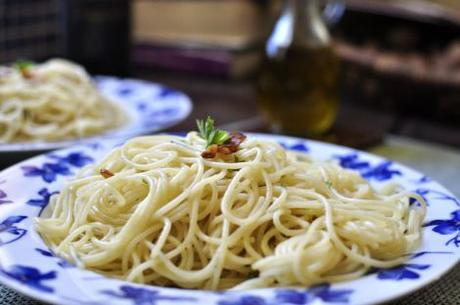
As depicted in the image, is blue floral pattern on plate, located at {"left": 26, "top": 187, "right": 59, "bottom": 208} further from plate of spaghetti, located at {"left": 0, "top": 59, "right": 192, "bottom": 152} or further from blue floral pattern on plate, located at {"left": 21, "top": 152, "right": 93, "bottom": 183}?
plate of spaghetti, located at {"left": 0, "top": 59, "right": 192, "bottom": 152}

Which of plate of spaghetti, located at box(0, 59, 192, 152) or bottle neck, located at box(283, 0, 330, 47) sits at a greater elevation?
bottle neck, located at box(283, 0, 330, 47)

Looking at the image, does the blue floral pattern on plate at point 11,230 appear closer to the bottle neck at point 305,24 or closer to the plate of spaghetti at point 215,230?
the plate of spaghetti at point 215,230

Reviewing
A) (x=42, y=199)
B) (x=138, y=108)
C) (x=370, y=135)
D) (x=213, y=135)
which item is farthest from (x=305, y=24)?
(x=42, y=199)

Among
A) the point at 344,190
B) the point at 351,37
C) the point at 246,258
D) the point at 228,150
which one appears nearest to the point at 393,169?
the point at 344,190

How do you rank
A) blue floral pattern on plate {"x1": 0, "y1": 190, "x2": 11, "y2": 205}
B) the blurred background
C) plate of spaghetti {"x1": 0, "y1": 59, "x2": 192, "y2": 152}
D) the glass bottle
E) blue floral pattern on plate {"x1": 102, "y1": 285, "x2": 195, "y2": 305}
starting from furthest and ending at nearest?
the blurred background, the glass bottle, plate of spaghetti {"x1": 0, "y1": 59, "x2": 192, "y2": 152}, blue floral pattern on plate {"x1": 0, "y1": 190, "x2": 11, "y2": 205}, blue floral pattern on plate {"x1": 102, "y1": 285, "x2": 195, "y2": 305}

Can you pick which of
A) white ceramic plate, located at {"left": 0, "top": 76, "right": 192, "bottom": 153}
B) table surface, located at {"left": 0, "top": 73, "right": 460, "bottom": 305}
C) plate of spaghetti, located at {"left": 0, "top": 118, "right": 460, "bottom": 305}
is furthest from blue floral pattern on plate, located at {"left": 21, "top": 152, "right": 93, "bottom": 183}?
table surface, located at {"left": 0, "top": 73, "right": 460, "bottom": 305}
